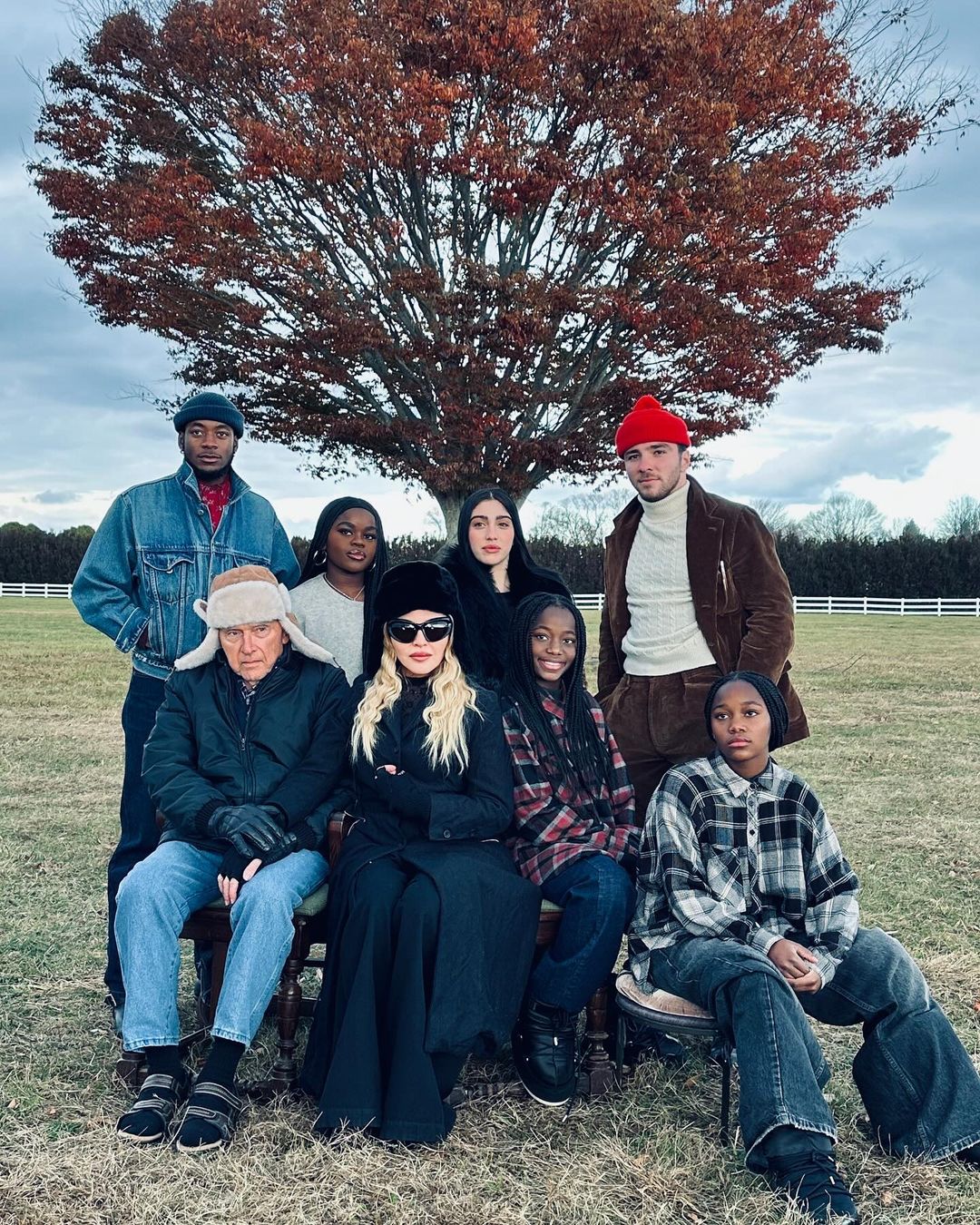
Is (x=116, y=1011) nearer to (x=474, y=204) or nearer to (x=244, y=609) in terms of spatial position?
(x=244, y=609)

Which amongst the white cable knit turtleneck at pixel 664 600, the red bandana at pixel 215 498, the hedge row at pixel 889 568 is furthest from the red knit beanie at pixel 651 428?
the hedge row at pixel 889 568

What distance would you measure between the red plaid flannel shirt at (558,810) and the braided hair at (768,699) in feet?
1.60

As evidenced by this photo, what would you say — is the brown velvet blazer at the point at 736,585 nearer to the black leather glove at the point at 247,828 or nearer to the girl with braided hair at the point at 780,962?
the girl with braided hair at the point at 780,962

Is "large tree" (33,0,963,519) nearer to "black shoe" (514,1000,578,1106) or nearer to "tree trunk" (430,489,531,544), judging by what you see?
"tree trunk" (430,489,531,544)

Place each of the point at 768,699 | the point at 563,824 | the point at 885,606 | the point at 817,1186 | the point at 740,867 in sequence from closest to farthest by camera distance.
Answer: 1. the point at 817,1186
2. the point at 740,867
3. the point at 768,699
4. the point at 563,824
5. the point at 885,606

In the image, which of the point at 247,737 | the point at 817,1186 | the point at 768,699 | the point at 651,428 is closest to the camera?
the point at 817,1186

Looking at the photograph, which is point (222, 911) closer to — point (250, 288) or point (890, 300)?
point (250, 288)

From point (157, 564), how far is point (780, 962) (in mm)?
2624

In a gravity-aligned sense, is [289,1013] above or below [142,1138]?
above

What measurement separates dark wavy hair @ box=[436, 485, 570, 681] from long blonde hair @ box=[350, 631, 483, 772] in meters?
0.40

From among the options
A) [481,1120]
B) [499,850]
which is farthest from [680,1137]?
[499,850]

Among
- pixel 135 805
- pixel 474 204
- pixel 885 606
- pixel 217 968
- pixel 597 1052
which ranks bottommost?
pixel 597 1052

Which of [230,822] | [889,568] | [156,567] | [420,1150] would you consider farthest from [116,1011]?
[889,568]

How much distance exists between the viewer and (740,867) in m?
3.37
